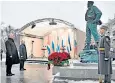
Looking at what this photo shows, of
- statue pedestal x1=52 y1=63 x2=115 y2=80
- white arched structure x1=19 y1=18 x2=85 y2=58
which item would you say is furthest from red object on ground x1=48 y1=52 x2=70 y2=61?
white arched structure x1=19 y1=18 x2=85 y2=58

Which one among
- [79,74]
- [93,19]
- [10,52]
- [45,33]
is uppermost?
[45,33]

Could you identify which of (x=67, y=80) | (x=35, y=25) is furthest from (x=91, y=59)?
(x=35, y=25)

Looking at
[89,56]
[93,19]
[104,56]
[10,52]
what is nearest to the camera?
[104,56]

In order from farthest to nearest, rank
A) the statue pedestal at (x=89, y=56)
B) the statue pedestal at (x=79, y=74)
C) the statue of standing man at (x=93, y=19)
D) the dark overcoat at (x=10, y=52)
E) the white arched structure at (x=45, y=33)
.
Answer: the white arched structure at (x=45, y=33)
the statue of standing man at (x=93, y=19)
the statue pedestal at (x=89, y=56)
the dark overcoat at (x=10, y=52)
the statue pedestal at (x=79, y=74)

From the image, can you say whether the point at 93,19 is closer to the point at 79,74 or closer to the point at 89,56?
the point at 89,56

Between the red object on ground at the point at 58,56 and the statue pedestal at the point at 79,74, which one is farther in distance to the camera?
the red object on ground at the point at 58,56

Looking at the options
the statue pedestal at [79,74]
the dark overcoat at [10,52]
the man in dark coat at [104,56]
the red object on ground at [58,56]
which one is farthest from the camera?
the red object on ground at [58,56]

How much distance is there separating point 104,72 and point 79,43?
79.3 ft

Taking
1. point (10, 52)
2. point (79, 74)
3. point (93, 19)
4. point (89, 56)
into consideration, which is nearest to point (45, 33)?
point (93, 19)

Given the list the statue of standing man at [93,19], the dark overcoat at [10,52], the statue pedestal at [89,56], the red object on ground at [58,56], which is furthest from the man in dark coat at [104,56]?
the statue of standing man at [93,19]

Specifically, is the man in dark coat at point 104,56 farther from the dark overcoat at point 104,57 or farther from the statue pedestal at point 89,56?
the statue pedestal at point 89,56

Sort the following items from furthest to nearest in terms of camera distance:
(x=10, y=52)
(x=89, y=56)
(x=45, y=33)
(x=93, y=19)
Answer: (x=45, y=33) → (x=93, y=19) → (x=89, y=56) → (x=10, y=52)

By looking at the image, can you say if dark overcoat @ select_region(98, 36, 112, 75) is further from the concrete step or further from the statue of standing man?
the statue of standing man

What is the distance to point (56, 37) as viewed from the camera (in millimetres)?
33750
